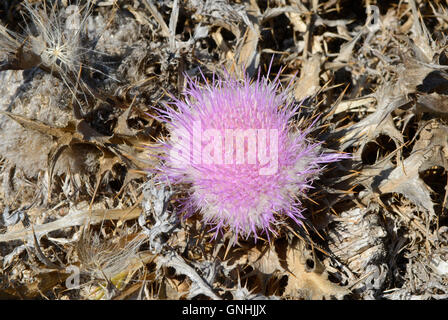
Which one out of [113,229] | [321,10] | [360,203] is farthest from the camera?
[321,10]

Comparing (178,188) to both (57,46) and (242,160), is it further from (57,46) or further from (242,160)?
(57,46)

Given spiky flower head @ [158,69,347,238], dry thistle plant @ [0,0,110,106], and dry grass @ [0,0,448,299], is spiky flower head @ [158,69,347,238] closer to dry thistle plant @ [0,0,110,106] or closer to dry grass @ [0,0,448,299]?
dry grass @ [0,0,448,299]

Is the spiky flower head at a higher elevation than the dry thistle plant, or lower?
lower

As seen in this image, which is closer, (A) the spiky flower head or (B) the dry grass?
(A) the spiky flower head

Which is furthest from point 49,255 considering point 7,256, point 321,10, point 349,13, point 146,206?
point 349,13

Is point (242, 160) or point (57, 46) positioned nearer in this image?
point (242, 160)

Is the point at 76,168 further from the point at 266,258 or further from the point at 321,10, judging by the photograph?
the point at 321,10

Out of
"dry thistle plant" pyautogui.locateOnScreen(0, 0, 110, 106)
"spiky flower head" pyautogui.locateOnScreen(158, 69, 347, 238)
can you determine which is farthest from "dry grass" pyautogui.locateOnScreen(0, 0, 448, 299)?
"spiky flower head" pyautogui.locateOnScreen(158, 69, 347, 238)

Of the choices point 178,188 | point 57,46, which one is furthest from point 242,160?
point 57,46

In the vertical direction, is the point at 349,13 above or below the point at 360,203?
above
